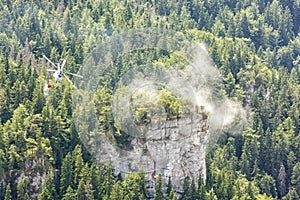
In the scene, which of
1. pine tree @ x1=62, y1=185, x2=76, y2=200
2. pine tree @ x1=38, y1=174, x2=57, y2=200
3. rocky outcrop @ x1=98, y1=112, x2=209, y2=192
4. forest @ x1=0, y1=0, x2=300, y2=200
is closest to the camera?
pine tree @ x1=38, y1=174, x2=57, y2=200

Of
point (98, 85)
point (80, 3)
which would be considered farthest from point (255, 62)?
point (98, 85)

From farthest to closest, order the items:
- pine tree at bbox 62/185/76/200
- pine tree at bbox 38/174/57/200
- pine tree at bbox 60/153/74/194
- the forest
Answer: the forest, pine tree at bbox 60/153/74/194, pine tree at bbox 62/185/76/200, pine tree at bbox 38/174/57/200

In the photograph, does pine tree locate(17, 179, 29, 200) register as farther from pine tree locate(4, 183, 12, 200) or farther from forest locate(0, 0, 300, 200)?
pine tree locate(4, 183, 12, 200)

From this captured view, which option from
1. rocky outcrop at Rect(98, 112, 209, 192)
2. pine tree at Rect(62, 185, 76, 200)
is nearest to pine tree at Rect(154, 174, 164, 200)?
rocky outcrop at Rect(98, 112, 209, 192)

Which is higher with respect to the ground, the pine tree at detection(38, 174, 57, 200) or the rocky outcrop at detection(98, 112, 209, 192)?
the rocky outcrop at detection(98, 112, 209, 192)

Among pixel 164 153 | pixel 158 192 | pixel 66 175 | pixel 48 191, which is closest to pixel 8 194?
pixel 48 191

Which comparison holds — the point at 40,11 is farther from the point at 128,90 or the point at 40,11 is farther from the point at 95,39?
the point at 128,90

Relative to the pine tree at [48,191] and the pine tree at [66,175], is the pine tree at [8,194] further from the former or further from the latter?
the pine tree at [66,175]
